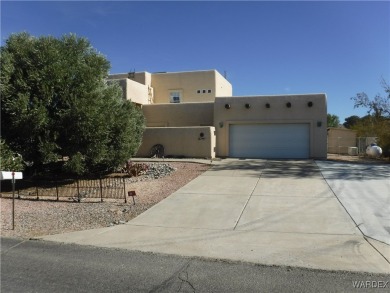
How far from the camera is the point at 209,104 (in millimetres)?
25953

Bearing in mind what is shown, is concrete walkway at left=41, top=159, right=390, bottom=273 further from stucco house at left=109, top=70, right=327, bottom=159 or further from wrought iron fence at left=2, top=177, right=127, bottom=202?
stucco house at left=109, top=70, right=327, bottom=159

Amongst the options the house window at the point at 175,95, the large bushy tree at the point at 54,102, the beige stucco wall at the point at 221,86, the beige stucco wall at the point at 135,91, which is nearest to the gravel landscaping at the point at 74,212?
the large bushy tree at the point at 54,102

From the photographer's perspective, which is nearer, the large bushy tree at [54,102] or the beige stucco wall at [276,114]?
the large bushy tree at [54,102]

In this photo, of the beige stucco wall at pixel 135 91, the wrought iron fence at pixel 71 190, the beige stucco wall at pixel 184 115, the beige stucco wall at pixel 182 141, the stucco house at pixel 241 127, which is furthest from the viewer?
the beige stucco wall at pixel 184 115

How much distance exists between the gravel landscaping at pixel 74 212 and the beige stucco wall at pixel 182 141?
26.9 ft

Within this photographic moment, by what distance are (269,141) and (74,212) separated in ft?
52.6

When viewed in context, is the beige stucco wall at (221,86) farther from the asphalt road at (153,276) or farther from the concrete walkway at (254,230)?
the asphalt road at (153,276)

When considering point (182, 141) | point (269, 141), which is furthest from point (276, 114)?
point (182, 141)

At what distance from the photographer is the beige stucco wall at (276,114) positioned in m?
23.5

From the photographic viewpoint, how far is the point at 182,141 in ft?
76.8

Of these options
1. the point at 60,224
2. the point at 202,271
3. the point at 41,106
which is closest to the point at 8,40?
the point at 41,106

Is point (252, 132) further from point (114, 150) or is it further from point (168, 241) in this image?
point (168, 241)

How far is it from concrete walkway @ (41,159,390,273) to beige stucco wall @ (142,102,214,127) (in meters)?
12.8

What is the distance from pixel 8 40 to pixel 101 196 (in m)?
7.22
